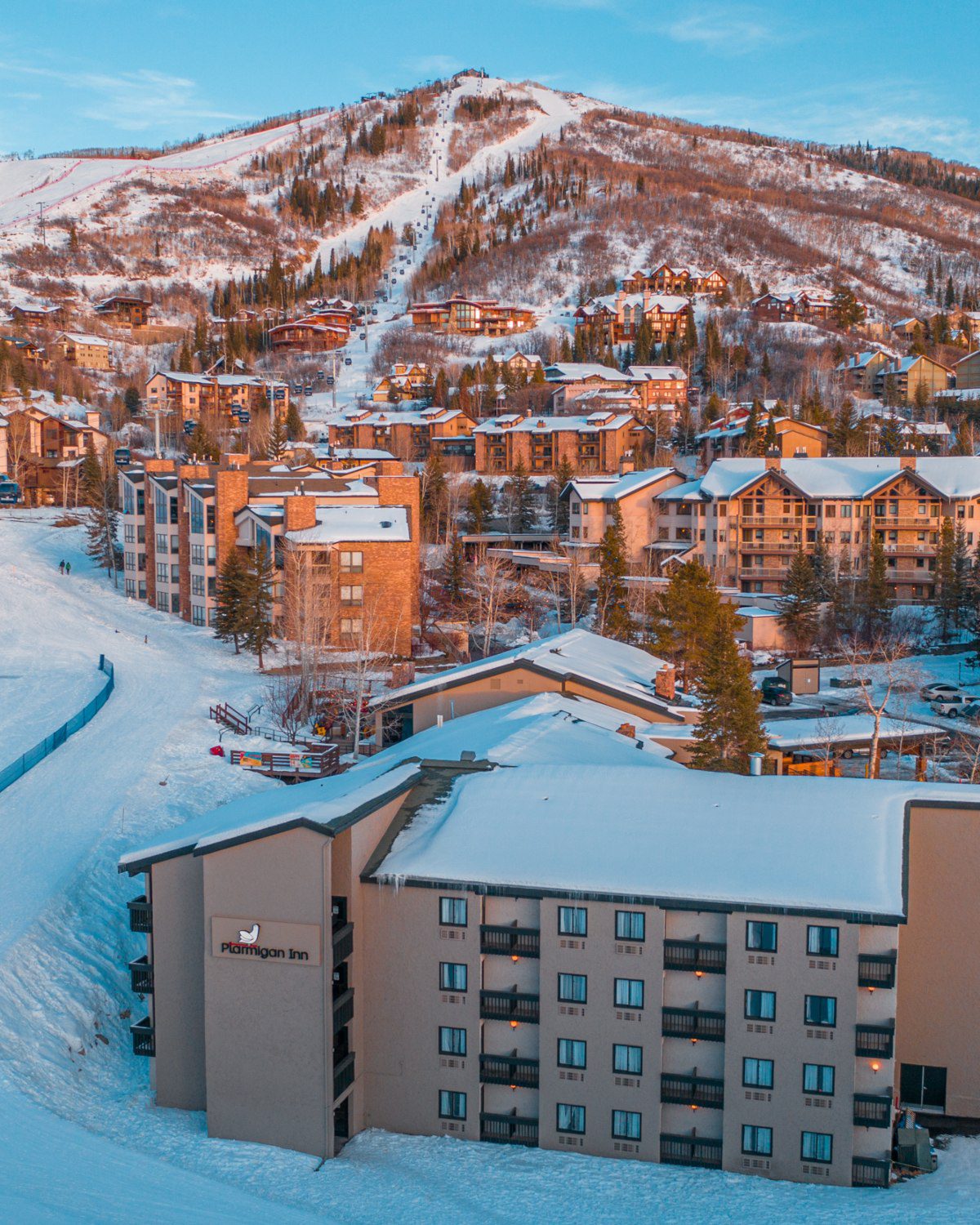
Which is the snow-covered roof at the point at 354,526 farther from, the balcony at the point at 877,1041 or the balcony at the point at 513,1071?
the balcony at the point at 877,1041

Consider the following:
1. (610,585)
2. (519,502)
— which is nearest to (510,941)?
(610,585)

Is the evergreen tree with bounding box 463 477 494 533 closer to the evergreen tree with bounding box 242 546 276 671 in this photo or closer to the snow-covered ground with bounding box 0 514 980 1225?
the evergreen tree with bounding box 242 546 276 671

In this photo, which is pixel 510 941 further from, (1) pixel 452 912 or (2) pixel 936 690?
(2) pixel 936 690

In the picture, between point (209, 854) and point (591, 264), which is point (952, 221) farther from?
point (209, 854)

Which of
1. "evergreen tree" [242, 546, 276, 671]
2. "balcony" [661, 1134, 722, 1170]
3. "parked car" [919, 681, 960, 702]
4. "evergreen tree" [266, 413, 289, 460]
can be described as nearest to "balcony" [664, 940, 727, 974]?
"balcony" [661, 1134, 722, 1170]

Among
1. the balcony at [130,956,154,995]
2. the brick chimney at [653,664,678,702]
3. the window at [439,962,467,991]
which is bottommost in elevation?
the balcony at [130,956,154,995]

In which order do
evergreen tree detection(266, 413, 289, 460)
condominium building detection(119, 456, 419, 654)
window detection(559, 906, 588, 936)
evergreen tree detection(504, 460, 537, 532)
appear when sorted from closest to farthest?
window detection(559, 906, 588, 936), condominium building detection(119, 456, 419, 654), evergreen tree detection(504, 460, 537, 532), evergreen tree detection(266, 413, 289, 460)
